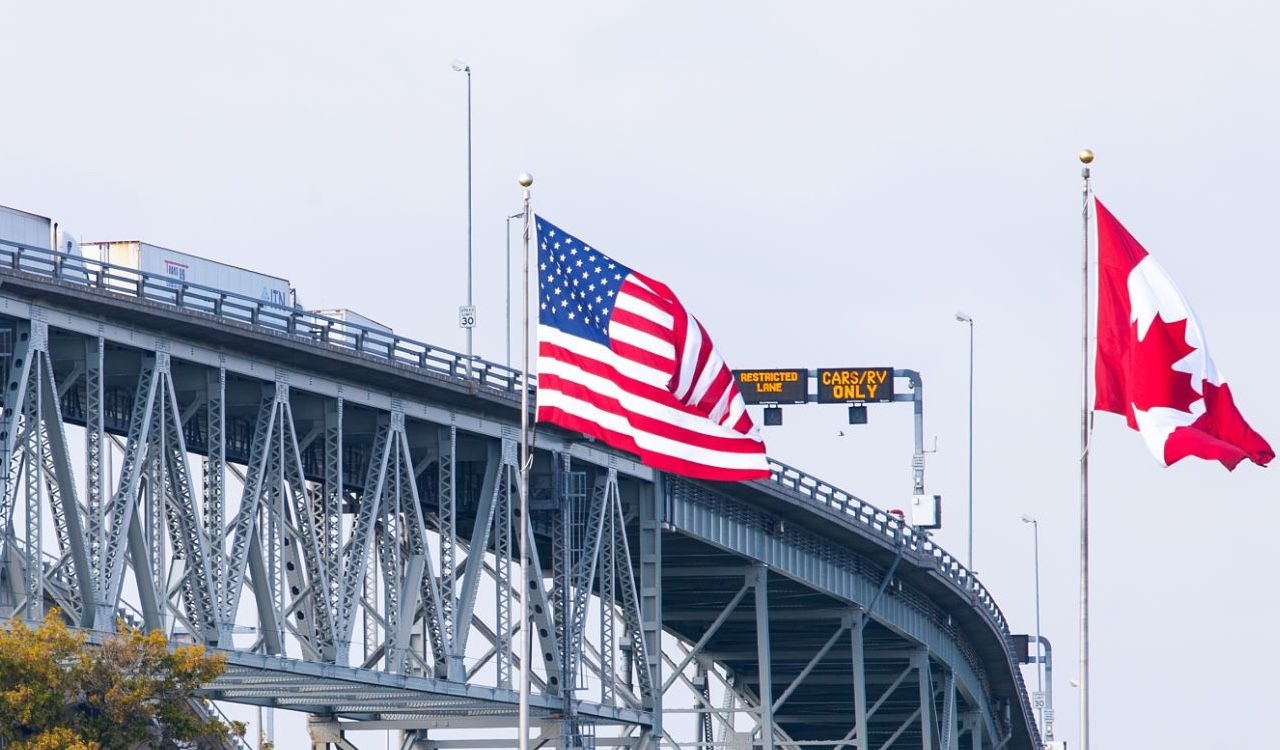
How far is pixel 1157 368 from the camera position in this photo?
1663 inches

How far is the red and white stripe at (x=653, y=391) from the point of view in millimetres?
47250

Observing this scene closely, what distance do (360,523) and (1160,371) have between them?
2948 centimetres

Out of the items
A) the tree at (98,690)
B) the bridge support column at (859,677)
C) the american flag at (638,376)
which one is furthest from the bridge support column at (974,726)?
the american flag at (638,376)

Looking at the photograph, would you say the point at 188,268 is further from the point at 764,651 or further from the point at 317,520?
the point at 764,651

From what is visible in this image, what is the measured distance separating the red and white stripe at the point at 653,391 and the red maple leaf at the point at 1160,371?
7699mm

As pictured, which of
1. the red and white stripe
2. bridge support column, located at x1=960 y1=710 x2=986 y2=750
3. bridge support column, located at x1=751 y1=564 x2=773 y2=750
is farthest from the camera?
bridge support column, located at x1=960 y1=710 x2=986 y2=750

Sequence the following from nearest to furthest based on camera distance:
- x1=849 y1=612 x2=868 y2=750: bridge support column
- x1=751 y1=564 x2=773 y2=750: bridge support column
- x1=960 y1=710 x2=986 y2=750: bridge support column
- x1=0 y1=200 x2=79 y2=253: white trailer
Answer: x1=0 y1=200 x2=79 y2=253: white trailer < x1=751 y1=564 x2=773 y2=750: bridge support column < x1=849 y1=612 x2=868 y2=750: bridge support column < x1=960 y1=710 x2=986 y2=750: bridge support column

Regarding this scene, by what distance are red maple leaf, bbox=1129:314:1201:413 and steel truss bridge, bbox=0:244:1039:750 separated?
1442 cm

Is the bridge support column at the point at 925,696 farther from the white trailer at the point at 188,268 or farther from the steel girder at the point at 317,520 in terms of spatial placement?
the white trailer at the point at 188,268

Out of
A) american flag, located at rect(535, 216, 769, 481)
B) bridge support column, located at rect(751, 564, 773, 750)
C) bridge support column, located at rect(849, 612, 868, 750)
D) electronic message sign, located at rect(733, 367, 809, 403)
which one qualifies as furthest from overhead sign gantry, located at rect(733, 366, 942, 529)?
american flag, located at rect(535, 216, 769, 481)

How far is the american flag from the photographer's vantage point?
47.3m

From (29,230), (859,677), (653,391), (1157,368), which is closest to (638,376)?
(653,391)

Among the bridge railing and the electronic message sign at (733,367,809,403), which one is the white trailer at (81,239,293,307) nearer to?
the bridge railing

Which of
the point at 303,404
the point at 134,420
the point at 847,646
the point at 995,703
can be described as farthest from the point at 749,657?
the point at 134,420
